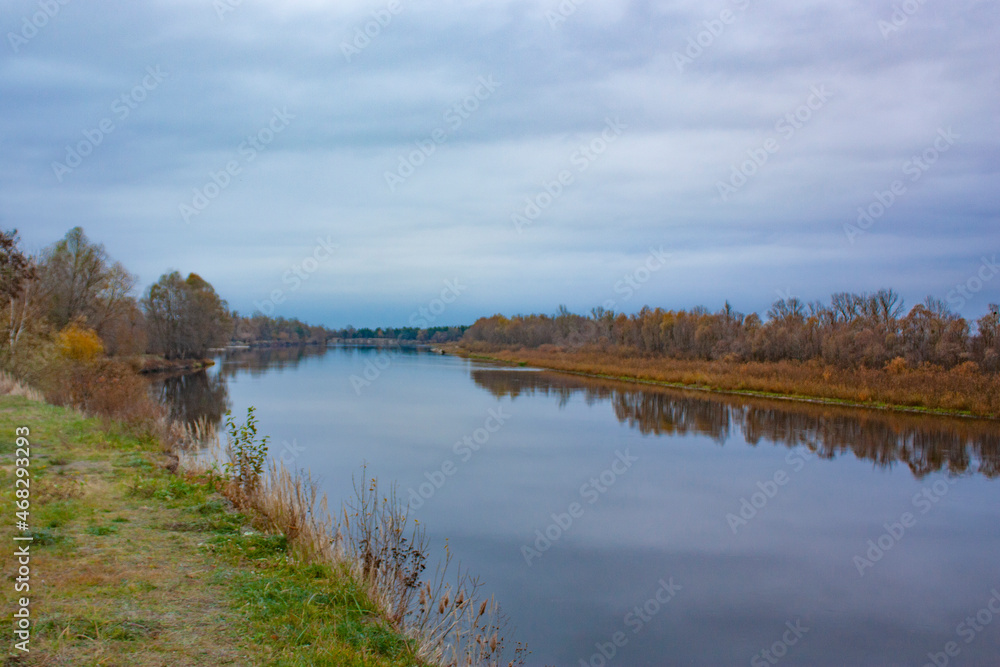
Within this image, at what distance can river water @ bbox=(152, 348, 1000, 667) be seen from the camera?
20.6ft

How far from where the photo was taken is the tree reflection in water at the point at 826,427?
14875 millimetres

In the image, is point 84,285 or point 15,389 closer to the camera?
point 15,389

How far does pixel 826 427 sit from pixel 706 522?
11126 millimetres

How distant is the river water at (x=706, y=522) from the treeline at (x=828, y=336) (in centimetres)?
660

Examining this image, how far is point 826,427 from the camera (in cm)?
1903

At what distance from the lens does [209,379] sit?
122 ft

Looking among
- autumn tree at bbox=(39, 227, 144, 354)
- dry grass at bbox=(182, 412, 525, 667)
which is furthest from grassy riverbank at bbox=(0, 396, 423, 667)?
autumn tree at bbox=(39, 227, 144, 354)

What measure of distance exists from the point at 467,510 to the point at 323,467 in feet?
12.6

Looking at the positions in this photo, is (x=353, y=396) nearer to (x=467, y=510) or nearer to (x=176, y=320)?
(x=467, y=510)

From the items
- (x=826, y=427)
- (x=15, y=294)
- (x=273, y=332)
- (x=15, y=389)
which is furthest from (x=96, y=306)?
(x=273, y=332)

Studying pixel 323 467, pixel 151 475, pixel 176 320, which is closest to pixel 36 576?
pixel 151 475

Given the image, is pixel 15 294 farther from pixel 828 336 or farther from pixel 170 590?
pixel 828 336

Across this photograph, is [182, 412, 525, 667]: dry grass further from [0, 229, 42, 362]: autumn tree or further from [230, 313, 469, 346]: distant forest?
[230, 313, 469, 346]: distant forest

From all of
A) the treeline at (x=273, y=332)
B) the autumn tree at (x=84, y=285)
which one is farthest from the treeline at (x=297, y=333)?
the autumn tree at (x=84, y=285)
